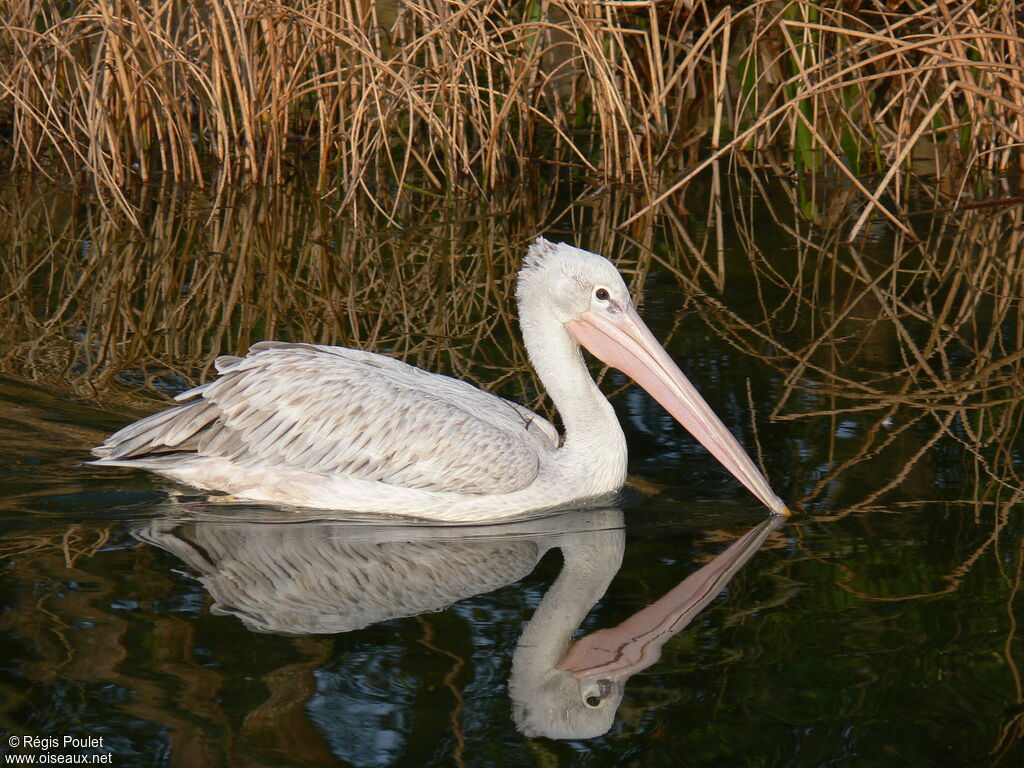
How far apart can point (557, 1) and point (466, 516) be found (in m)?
4.67

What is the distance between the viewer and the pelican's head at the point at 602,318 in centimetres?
474

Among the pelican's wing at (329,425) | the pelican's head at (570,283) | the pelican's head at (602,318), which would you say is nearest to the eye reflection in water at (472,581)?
the pelican's wing at (329,425)

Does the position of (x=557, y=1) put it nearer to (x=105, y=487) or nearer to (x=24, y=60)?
(x=24, y=60)

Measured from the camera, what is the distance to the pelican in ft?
15.3

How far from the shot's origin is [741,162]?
10688 millimetres

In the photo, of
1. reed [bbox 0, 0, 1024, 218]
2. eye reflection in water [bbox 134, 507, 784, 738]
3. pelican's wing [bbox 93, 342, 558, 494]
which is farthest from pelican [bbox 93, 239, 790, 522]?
reed [bbox 0, 0, 1024, 218]

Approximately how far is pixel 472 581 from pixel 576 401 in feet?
3.58

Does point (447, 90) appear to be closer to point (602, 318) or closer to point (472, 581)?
point (602, 318)

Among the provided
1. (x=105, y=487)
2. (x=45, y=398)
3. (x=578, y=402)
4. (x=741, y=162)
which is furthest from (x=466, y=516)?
(x=741, y=162)

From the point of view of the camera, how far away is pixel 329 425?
15.7 feet

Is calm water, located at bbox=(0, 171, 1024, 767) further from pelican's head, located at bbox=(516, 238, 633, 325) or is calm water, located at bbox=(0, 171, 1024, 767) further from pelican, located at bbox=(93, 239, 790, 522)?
pelican's head, located at bbox=(516, 238, 633, 325)

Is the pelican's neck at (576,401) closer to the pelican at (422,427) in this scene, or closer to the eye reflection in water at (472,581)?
the pelican at (422,427)

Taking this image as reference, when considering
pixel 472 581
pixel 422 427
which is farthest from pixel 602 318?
pixel 472 581

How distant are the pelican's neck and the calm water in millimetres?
179
